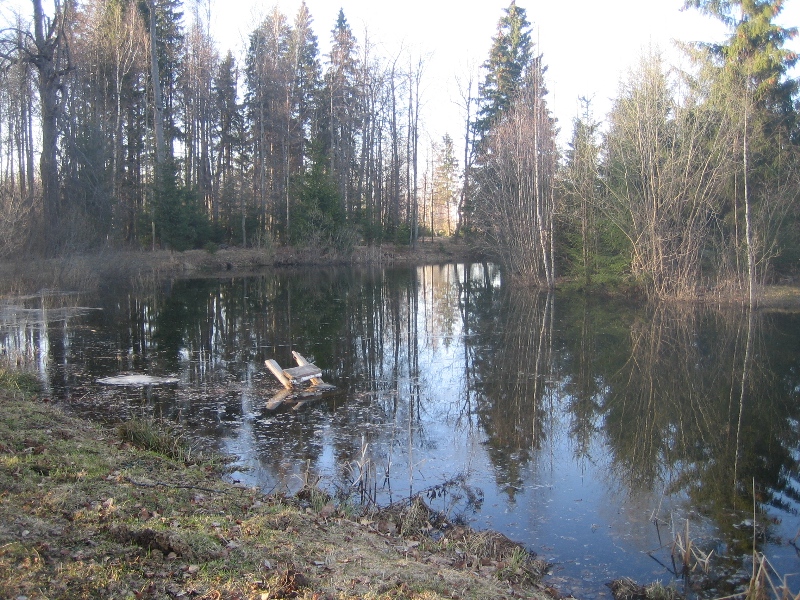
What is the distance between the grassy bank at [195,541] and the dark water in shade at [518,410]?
2.73ft

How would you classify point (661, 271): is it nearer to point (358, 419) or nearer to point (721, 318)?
point (721, 318)

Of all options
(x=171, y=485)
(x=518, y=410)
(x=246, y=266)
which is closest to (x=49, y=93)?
(x=246, y=266)

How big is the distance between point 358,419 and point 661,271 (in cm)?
1721

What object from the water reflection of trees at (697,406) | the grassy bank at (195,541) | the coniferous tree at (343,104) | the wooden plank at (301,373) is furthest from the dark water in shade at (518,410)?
the coniferous tree at (343,104)

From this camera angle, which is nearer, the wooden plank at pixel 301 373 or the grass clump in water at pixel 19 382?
the grass clump in water at pixel 19 382

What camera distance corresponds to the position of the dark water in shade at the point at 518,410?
6273 millimetres

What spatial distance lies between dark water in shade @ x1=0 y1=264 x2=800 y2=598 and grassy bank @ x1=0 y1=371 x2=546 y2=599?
832mm

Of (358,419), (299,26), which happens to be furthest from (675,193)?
(299,26)

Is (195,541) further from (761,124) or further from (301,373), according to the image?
(761,124)

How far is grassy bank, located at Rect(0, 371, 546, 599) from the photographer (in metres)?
3.64

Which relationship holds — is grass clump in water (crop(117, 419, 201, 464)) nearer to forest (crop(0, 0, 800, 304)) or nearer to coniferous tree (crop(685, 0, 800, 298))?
forest (crop(0, 0, 800, 304))

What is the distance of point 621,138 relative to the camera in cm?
2378

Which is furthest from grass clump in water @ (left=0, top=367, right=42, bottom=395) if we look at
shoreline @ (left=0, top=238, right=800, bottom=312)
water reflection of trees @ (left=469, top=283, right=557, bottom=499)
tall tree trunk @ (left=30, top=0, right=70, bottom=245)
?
tall tree trunk @ (left=30, top=0, right=70, bottom=245)

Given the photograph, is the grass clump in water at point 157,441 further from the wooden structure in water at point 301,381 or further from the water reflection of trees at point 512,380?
the water reflection of trees at point 512,380
